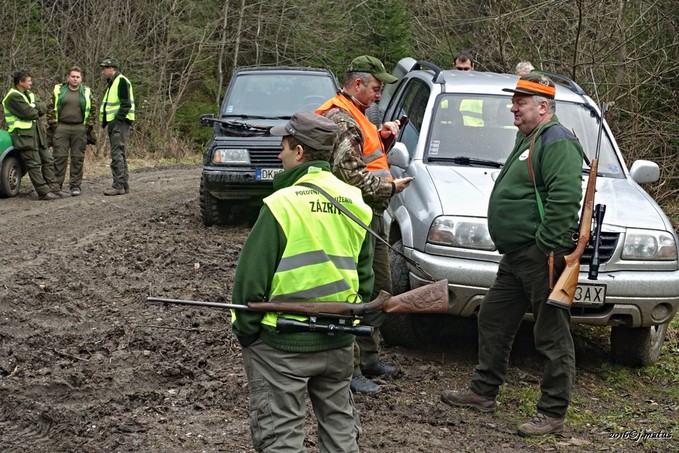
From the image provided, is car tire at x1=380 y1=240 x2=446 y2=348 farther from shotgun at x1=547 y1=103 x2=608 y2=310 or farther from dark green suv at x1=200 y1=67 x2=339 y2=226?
dark green suv at x1=200 y1=67 x2=339 y2=226

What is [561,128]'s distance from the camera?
5.17m

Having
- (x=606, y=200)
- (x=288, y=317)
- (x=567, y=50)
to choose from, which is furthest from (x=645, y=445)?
(x=567, y=50)

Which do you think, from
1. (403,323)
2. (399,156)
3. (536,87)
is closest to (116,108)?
(399,156)

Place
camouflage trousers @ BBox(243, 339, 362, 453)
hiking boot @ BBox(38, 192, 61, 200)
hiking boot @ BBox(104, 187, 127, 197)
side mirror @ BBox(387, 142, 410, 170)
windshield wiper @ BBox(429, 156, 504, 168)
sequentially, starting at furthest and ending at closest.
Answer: hiking boot @ BBox(104, 187, 127, 197)
hiking boot @ BBox(38, 192, 61, 200)
windshield wiper @ BBox(429, 156, 504, 168)
side mirror @ BBox(387, 142, 410, 170)
camouflage trousers @ BBox(243, 339, 362, 453)

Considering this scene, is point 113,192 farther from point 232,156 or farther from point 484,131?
point 484,131

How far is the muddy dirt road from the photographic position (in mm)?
4914

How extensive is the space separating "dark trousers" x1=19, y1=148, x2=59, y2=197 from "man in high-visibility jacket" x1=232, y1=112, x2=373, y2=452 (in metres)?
10.8

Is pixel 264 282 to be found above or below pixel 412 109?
below

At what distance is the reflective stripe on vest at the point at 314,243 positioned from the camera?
3496 millimetres

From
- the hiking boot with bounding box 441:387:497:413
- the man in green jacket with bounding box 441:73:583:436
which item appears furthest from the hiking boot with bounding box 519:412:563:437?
the hiking boot with bounding box 441:387:497:413

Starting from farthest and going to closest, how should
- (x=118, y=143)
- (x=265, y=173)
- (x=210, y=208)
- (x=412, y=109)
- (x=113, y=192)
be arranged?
(x=113, y=192) → (x=118, y=143) → (x=210, y=208) → (x=265, y=173) → (x=412, y=109)

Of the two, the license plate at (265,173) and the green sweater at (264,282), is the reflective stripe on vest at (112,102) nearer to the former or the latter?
the license plate at (265,173)

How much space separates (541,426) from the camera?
5227 mm

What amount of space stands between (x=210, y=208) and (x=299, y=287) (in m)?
8.00
